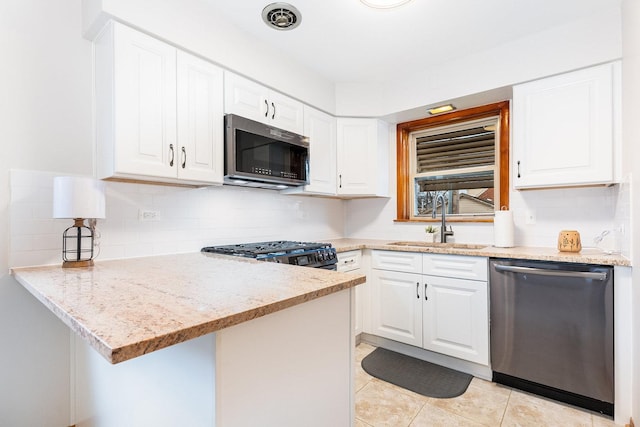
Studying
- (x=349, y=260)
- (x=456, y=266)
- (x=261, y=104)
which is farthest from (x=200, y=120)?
(x=456, y=266)

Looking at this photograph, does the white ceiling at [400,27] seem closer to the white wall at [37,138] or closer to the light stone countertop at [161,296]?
the white wall at [37,138]

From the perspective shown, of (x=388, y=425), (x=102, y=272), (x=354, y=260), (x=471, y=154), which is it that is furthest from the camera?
(x=471, y=154)

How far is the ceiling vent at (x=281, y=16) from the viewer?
195 cm

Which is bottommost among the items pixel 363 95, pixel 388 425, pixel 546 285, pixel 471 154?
pixel 388 425

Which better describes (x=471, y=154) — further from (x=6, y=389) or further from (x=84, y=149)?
(x=6, y=389)

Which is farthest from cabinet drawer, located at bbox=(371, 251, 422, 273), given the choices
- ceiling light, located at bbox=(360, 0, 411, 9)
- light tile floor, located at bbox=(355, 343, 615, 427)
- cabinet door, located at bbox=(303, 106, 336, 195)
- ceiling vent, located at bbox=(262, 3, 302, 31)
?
ceiling vent, located at bbox=(262, 3, 302, 31)

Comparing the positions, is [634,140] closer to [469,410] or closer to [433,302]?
[433,302]

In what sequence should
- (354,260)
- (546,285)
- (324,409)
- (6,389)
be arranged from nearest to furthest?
(324,409) → (6,389) → (546,285) → (354,260)

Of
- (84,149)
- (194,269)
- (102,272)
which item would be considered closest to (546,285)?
(194,269)

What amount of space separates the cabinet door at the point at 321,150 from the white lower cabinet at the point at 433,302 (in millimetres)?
789

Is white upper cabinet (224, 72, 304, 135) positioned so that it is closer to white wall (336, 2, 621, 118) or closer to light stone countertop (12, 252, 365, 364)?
white wall (336, 2, 621, 118)

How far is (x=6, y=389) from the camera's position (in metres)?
1.51

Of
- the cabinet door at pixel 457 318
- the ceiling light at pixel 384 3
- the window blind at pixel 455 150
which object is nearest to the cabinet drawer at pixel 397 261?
the cabinet door at pixel 457 318

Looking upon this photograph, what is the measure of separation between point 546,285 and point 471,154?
55.4 inches
